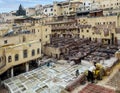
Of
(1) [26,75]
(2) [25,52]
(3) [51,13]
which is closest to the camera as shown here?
(1) [26,75]

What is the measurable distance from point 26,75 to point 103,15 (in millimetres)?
34463

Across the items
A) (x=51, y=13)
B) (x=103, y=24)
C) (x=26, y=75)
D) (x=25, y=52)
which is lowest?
(x=26, y=75)

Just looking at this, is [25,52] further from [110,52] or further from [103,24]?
[103,24]

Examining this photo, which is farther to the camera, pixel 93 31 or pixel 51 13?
pixel 51 13

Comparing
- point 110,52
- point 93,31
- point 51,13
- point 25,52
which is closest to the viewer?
point 25,52

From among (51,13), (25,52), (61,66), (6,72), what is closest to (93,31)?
(61,66)

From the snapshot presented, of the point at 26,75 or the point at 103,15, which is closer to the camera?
the point at 26,75

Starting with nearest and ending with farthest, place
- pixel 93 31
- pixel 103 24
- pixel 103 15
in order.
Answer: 1. pixel 93 31
2. pixel 103 24
3. pixel 103 15

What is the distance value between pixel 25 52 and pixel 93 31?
22756 millimetres

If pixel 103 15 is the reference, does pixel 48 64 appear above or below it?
below

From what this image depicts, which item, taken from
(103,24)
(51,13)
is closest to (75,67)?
(103,24)

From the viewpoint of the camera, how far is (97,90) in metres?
11.3

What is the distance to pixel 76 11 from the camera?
65.6m

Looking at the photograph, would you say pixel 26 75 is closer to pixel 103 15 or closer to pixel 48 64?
pixel 48 64
